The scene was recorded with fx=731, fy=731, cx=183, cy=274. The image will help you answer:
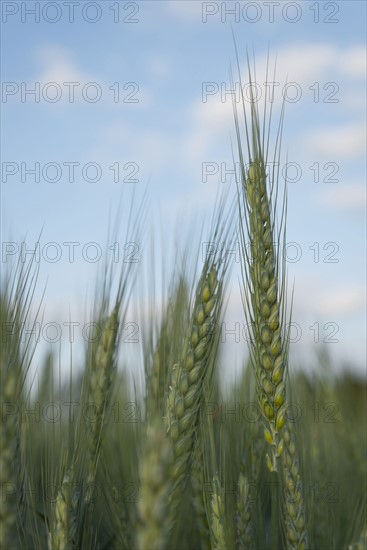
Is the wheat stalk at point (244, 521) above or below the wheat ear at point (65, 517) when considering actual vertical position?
below

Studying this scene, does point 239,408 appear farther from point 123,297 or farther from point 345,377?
point 345,377

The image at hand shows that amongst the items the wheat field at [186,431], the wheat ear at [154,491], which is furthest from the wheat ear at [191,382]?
the wheat ear at [154,491]

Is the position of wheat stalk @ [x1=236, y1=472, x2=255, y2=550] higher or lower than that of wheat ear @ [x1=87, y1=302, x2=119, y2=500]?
lower

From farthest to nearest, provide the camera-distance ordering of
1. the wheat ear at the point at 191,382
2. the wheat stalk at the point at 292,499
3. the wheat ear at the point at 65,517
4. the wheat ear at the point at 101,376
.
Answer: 1. the wheat ear at the point at 101,376
2. the wheat stalk at the point at 292,499
3. the wheat ear at the point at 191,382
4. the wheat ear at the point at 65,517

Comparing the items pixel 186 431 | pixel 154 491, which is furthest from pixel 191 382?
pixel 154 491

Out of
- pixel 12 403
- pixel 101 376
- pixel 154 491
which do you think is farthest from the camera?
pixel 101 376

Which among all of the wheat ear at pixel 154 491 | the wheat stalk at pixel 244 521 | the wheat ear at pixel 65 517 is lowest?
the wheat stalk at pixel 244 521

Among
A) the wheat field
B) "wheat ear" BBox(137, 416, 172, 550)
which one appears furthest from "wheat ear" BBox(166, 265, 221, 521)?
"wheat ear" BBox(137, 416, 172, 550)

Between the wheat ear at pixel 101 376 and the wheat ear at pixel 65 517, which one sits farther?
the wheat ear at pixel 101 376

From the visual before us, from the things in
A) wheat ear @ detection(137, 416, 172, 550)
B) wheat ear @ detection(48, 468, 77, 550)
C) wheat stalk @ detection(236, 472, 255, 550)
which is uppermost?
wheat ear @ detection(137, 416, 172, 550)

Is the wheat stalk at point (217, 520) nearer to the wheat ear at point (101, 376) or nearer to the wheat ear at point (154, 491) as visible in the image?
the wheat ear at point (101, 376)

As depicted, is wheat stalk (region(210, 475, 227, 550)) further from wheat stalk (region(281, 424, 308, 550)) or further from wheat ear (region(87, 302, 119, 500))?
wheat ear (region(87, 302, 119, 500))

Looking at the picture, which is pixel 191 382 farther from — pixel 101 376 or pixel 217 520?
pixel 101 376

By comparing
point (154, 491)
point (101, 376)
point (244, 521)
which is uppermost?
point (101, 376)
